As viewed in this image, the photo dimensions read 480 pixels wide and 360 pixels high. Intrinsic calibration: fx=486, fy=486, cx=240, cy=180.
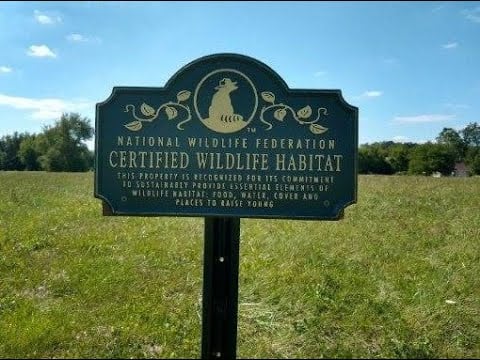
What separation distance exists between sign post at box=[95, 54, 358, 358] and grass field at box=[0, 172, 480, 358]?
1.01 metres

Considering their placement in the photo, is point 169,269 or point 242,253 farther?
point 242,253

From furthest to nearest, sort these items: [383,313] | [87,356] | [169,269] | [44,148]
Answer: [44,148] → [169,269] → [383,313] → [87,356]

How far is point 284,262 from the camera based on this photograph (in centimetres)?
662

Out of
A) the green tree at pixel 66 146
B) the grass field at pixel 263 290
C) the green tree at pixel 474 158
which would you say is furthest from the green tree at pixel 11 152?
the green tree at pixel 474 158

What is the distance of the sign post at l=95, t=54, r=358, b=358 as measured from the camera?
3.74m

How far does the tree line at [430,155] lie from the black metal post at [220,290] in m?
8.66

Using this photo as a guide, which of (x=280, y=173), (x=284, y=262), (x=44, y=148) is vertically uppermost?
(x=44, y=148)

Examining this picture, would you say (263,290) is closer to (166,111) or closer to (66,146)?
(166,111)

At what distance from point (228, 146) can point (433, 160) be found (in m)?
32.2

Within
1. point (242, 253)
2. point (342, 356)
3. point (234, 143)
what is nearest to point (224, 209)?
point (234, 143)

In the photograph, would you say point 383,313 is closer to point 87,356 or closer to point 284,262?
point 284,262

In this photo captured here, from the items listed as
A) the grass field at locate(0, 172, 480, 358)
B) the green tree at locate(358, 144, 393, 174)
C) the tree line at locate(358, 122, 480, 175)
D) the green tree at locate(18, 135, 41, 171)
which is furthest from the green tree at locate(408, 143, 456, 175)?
the green tree at locate(18, 135, 41, 171)

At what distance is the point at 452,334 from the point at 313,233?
4.24 m

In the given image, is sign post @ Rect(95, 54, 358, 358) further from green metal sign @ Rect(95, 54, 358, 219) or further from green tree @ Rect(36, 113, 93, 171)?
green tree @ Rect(36, 113, 93, 171)
